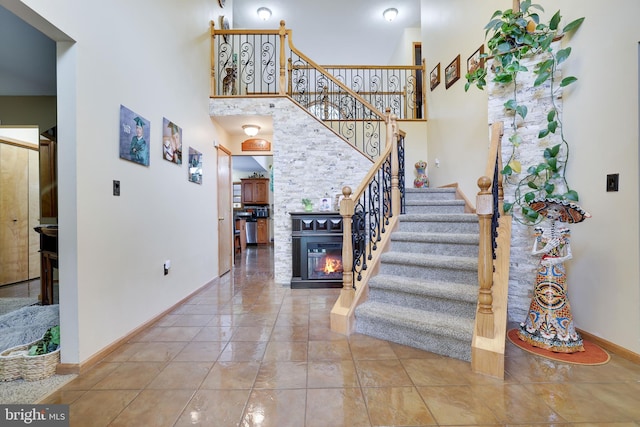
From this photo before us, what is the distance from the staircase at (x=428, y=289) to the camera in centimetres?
204

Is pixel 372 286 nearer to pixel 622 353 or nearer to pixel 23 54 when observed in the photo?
pixel 622 353

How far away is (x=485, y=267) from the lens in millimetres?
1828

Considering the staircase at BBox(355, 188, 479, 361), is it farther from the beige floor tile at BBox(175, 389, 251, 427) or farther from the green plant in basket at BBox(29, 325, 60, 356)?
the green plant in basket at BBox(29, 325, 60, 356)

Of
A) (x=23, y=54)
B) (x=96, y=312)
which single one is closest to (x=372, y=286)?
(x=96, y=312)

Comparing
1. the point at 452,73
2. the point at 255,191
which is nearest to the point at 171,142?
the point at 452,73

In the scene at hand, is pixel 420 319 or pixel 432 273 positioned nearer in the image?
pixel 420 319

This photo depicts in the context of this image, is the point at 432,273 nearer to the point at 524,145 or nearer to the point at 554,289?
the point at 554,289

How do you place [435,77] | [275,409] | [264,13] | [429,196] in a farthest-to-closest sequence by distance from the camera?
[264,13]
[435,77]
[429,196]
[275,409]

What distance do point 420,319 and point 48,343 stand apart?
2.65m

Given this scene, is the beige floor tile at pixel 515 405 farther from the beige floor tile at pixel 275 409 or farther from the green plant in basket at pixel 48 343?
the green plant in basket at pixel 48 343

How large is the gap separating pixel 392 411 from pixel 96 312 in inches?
80.8

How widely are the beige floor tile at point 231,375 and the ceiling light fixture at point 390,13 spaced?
696cm

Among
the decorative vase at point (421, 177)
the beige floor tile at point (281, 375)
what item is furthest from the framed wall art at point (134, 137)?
the decorative vase at point (421, 177)

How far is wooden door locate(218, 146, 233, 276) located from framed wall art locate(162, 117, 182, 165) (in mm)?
1415
